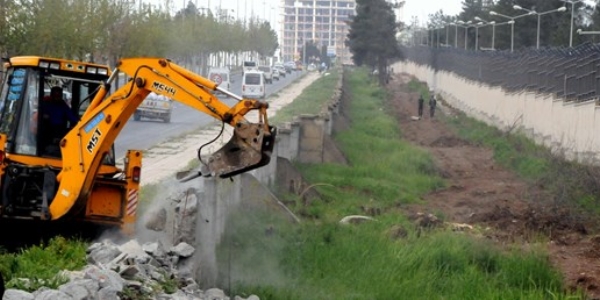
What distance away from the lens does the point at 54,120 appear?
1494 centimetres

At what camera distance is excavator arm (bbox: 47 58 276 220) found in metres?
13.1

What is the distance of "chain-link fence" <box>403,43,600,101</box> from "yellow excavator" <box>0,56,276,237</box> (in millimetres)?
19995

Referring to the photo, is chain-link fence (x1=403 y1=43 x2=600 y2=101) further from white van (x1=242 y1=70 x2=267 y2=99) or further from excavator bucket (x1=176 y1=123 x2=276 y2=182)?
excavator bucket (x1=176 y1=123 x2=276 y2=182)

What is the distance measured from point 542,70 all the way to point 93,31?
17062mm

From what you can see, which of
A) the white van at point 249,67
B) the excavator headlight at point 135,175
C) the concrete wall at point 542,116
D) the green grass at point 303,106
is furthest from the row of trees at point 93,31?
the excavator headlight at point 135,175

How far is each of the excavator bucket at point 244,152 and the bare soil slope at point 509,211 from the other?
4.65 metres

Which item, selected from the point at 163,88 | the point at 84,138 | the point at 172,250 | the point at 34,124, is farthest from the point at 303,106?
the point at 172,250

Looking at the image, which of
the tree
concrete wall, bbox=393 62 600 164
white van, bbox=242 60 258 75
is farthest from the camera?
the tree

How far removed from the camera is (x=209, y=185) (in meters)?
13.9

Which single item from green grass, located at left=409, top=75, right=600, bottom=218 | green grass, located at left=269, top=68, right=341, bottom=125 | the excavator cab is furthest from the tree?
the excavator cab

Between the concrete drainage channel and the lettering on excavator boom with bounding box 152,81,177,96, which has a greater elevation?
the lettering on excavator boom with bounding box 152,81,177,96

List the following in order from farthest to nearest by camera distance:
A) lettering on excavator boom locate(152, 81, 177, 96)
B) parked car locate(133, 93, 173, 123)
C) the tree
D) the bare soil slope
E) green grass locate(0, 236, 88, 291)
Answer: the tree
parked car locate(133, 93, 173, 123)
the bare soil slope
lettering on excavator boom locate(152, 81, 177, 96)
green grass locate(0, 236, 88, 291)

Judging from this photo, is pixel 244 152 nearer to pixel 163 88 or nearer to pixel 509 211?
pixel 163 88

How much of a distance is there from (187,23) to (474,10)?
38.7 m
